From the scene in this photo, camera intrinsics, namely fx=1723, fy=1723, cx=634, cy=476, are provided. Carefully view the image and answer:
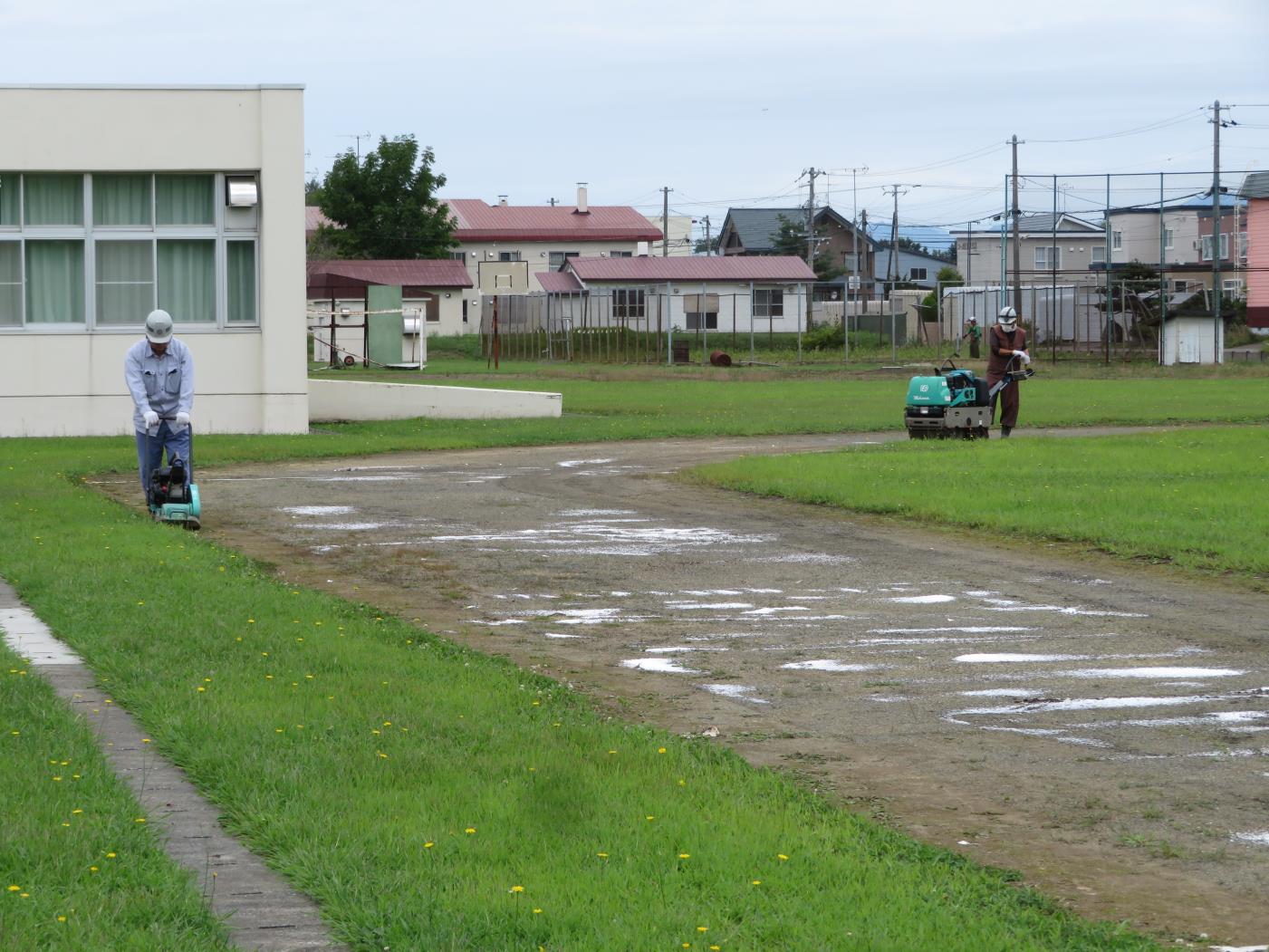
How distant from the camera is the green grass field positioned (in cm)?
472

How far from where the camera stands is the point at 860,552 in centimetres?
1347

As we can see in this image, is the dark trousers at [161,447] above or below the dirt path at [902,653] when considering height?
above

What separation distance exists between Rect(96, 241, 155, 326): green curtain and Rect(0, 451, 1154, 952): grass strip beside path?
18626 millimetres

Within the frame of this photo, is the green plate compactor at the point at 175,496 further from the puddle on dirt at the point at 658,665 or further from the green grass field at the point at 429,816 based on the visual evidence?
the puddle on dirt at the point at 658,665

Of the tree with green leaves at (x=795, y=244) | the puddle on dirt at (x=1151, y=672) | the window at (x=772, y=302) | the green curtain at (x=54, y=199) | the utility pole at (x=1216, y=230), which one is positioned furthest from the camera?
the tree with green leaves at (x=795, y=244)

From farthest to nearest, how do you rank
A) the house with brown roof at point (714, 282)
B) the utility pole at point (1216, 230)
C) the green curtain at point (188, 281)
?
the house with brown roof at point (714, 282) → the utility pole at point (1216, 230) → the green curtain at point (188, 281)

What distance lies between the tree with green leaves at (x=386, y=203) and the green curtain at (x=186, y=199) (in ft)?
181

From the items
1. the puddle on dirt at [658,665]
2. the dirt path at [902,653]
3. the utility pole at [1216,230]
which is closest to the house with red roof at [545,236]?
the utility pole at [1216,230]

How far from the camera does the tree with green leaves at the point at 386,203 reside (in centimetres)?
8156

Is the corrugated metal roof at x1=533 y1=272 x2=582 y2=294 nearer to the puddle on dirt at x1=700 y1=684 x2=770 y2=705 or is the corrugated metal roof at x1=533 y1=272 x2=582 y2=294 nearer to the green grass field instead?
the green grass field

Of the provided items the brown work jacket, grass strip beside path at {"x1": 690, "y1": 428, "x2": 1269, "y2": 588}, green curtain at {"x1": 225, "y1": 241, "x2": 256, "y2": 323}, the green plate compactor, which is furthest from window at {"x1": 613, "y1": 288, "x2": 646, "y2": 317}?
the green plate compactor

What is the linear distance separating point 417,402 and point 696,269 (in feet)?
185

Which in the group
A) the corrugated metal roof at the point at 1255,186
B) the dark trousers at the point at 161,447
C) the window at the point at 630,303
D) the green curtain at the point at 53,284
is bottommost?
the dark trousers at the point at 161,447

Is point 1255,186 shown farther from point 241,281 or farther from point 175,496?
point 175,496
